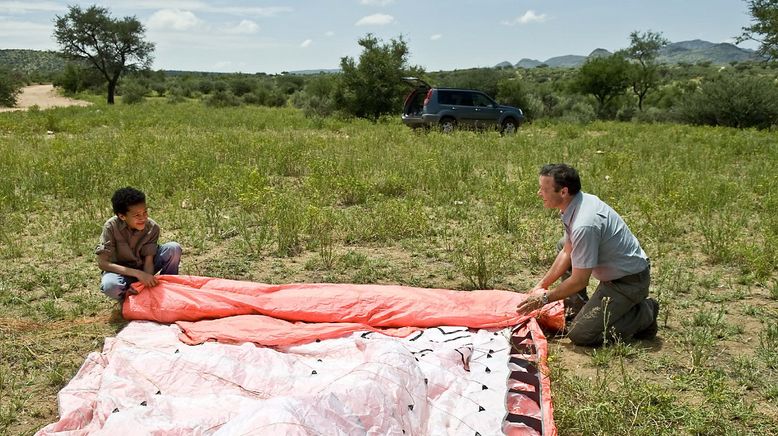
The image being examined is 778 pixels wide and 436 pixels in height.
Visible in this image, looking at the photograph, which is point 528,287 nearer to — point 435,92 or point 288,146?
point 288,146

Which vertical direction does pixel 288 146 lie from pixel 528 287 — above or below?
above

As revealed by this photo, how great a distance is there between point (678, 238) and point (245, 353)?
4994 millimetres

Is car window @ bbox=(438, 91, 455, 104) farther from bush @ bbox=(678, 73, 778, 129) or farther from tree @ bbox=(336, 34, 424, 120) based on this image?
bush @ bbox=(678, 73, 778, 129)

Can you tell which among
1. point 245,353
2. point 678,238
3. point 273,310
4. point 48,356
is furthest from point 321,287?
point 678,238

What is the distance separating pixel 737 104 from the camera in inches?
775

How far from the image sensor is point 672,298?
16.1 feet

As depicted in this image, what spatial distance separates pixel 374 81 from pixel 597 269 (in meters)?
18.8

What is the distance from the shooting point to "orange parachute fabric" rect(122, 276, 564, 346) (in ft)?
13.5

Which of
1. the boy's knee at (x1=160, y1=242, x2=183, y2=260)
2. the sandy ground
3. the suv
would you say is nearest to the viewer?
the boy's knee at (x1=160, y1=242, x2=183, y2=260)

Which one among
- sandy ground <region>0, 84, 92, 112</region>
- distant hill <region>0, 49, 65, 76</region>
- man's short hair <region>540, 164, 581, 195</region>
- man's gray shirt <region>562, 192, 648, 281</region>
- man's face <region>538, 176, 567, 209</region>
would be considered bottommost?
man's gray shirt <region>562, 192, 648, 281</region>

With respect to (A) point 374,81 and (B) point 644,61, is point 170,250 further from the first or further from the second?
Result: (B) point 644,61

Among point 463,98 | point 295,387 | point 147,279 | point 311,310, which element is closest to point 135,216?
point 147,279

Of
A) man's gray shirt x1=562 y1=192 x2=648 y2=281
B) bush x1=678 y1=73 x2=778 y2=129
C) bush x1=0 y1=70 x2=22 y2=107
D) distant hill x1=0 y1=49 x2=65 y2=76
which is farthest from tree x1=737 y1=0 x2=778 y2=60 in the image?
distant hill x1=0 y1=49 x2=65 y2=76

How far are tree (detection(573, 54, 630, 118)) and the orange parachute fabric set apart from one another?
27485 mm
